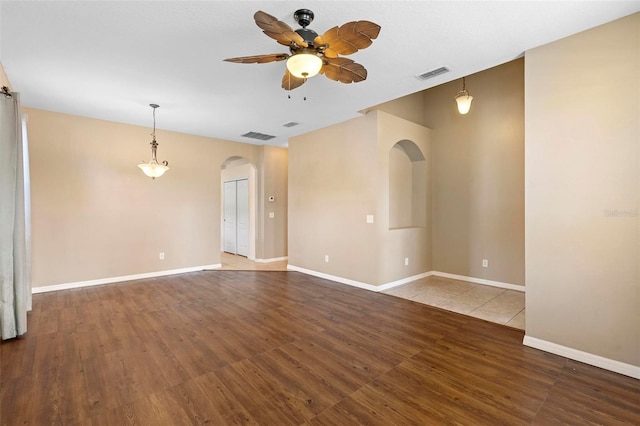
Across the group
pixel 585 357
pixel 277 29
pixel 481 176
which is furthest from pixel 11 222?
pixel 481 176

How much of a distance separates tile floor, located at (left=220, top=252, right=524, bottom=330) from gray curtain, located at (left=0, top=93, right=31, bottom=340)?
4687 mm

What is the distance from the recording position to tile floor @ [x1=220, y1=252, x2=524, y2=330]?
374cm

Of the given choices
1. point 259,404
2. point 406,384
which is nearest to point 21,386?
point 259,404

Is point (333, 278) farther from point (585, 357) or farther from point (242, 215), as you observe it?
point (242, 215)

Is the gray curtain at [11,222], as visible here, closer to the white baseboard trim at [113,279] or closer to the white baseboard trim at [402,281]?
the white baseboard trim at [113,279]

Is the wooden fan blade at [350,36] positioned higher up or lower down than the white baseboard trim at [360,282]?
higher up

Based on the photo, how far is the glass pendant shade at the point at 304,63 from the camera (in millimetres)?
2113

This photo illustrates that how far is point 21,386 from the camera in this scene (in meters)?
2.24

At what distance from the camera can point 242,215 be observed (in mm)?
8102

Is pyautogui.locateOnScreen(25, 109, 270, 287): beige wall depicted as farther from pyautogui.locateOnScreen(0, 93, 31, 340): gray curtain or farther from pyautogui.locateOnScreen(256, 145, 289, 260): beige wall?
pyautogui.locateOnScreen(0, 93, 31, 340): gray curtain

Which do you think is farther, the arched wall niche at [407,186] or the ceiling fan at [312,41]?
the arched wall niche at [407,186]

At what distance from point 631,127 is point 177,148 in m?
6.73

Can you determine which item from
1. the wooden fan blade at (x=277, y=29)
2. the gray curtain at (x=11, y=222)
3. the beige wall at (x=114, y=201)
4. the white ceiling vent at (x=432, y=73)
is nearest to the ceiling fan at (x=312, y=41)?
the wooden fan blade at (x=277, y=29)

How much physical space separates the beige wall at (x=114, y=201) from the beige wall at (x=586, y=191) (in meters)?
5.91
